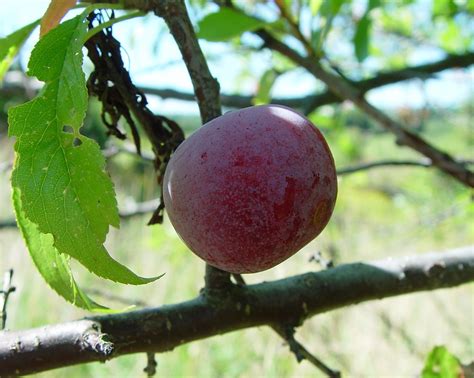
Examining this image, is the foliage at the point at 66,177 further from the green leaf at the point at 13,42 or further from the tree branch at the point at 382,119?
the tree branch at the point at 382,119

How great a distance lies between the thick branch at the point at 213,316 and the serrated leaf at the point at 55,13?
1.10ft

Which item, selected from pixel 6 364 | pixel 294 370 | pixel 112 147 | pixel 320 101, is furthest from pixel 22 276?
pixel 6 364

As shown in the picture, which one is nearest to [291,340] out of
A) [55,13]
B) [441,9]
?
[55,13]

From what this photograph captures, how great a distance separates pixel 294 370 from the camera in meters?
3.04

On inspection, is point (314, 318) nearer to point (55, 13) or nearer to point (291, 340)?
point (291, 340)

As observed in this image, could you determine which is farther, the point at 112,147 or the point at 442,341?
the point at 442,341

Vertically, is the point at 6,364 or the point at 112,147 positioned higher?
the point at 112,147

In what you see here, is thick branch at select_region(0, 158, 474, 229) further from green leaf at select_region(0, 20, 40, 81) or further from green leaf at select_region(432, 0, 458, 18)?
green leaf at select_region(432, 0, 458, 18)

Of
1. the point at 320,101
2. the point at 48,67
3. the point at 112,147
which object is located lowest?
the point at 48,67

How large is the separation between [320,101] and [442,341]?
7.08 ft

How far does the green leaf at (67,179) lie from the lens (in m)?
0.57

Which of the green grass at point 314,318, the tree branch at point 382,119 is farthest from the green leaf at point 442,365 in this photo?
the green grass at point 314,318

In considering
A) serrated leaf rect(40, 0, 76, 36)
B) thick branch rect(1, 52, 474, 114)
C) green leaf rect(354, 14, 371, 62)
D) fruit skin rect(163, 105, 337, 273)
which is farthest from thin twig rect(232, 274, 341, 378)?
green leaf rect(354, 14, 371, 62)

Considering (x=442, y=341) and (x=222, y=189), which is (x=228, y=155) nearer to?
(x=222, y=189)
